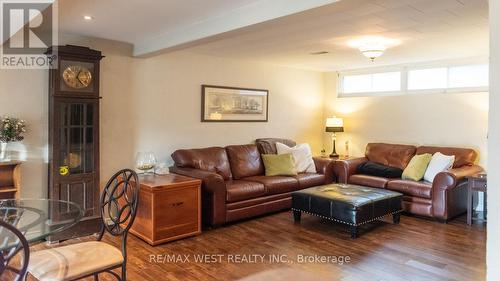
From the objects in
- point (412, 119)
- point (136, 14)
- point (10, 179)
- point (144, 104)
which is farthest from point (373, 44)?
point (10, 179)

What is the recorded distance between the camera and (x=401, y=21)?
3379 mm

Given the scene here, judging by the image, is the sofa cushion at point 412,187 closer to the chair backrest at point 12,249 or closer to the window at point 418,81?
the window at point 418,81

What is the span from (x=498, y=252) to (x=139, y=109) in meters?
3.89

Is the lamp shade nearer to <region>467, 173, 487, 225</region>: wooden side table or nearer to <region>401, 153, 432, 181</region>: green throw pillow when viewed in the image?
<region>401, 153, 432, 181</region>: green throw pillow

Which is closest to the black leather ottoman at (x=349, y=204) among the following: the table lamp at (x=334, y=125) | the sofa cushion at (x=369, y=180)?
the sofa cushion at (x=369, y=180)

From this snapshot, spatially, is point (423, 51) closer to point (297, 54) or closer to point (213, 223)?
point (297, 54)

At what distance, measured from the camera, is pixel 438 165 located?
4797mm

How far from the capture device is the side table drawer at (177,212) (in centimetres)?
367

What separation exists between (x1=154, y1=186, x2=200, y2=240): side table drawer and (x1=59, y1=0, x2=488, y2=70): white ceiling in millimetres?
1545

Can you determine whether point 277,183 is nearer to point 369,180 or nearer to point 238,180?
point 238,180

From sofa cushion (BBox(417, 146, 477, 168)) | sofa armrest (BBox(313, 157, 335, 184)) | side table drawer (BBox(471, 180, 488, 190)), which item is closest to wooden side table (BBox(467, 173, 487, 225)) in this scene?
side table drawer (BBox(471, 180, 488, 190))

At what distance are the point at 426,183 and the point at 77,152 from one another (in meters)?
4.22

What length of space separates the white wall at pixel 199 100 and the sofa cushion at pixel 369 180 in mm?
1527

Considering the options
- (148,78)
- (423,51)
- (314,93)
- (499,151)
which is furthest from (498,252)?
(314,93)
